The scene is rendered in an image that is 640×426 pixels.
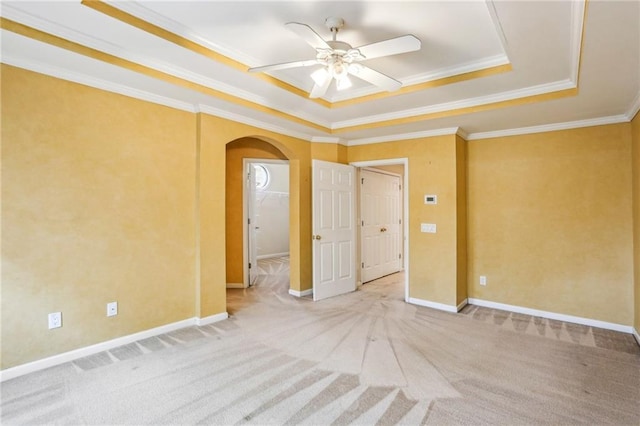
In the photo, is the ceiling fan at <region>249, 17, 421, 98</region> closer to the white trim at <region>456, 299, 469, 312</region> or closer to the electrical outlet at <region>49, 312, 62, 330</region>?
the electrical outlet at <region>49, 312, 62, 330</region>

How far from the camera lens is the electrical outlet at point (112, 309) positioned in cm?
300

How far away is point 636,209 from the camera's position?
11.2 feet

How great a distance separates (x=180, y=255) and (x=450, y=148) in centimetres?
356

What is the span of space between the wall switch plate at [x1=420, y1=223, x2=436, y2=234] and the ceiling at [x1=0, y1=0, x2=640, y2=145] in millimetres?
1366

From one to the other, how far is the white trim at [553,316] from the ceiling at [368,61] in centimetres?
229

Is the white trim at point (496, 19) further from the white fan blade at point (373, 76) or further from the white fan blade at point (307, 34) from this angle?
the white fan blade at point (307, 34)

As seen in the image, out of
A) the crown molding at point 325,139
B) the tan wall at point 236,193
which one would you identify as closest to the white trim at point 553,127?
the crown molding at point 325,139

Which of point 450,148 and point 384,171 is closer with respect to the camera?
point 450,148

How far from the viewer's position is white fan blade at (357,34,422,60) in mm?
1994

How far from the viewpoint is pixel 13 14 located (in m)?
2.07

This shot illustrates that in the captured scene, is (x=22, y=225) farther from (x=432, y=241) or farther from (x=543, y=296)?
(x=543, y=296)

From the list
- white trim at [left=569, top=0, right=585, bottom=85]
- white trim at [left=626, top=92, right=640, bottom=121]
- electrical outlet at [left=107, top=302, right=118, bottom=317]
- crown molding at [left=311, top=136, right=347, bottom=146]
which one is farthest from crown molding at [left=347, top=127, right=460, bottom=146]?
electrical outlet at [left=107, top=302, right=118, bottom=317]

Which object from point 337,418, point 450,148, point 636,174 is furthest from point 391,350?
point 636,174

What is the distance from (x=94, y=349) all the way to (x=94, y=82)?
2365 millimetres
